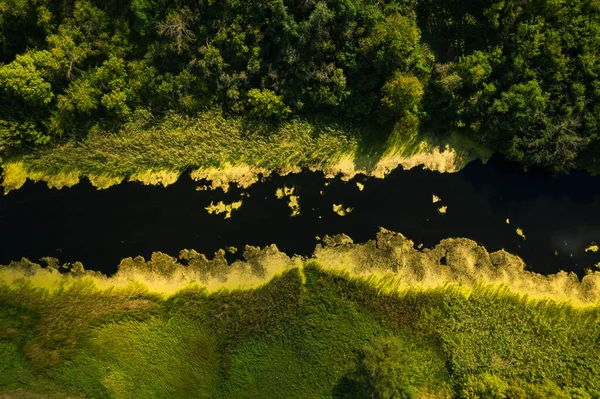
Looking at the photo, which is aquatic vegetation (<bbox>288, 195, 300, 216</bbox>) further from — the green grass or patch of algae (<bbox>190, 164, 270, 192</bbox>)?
the green grass

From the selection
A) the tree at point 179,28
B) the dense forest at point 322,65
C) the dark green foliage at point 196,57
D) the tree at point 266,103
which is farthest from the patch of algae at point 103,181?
the tree at point 266,103

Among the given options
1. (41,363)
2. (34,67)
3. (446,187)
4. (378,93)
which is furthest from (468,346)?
(34,67)

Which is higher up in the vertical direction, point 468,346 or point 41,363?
point 468,346

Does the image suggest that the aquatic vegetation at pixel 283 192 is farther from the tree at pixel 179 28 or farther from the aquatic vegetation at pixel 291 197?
the tree at pixel 179 28

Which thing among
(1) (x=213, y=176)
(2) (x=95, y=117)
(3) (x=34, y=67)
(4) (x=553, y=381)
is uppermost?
(3) (x=34, y=67)

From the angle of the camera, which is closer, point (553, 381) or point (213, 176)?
point (553, 381)

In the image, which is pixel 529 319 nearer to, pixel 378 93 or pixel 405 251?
pixel 405 251

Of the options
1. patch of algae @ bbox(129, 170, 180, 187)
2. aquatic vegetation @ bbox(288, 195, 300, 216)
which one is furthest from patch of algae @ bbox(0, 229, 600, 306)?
patch of algae @ bbox(129, 170, 180, 187)
